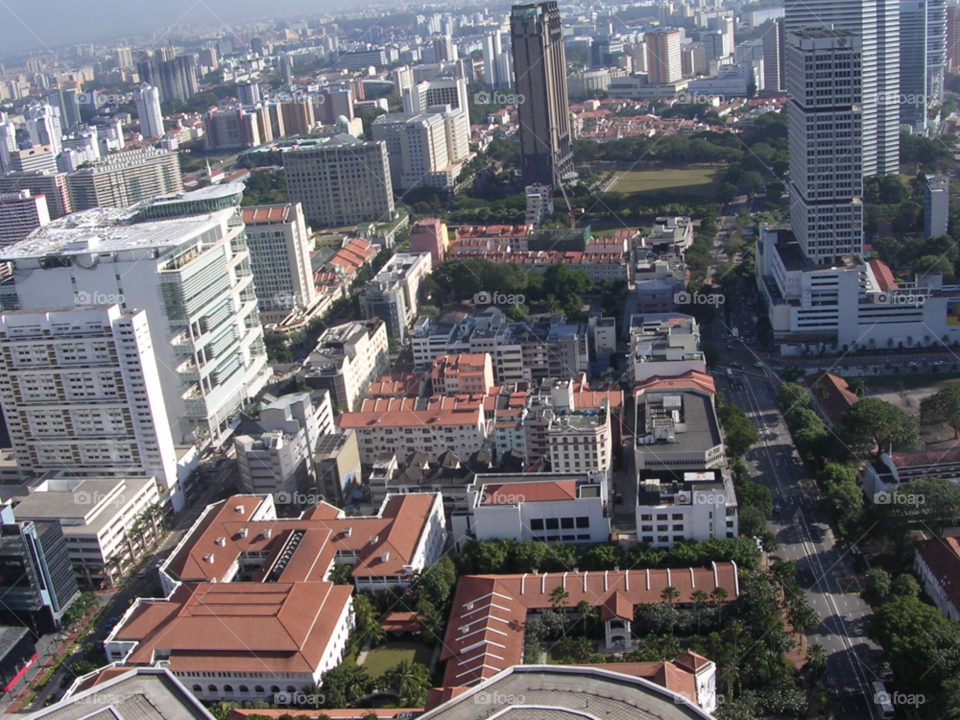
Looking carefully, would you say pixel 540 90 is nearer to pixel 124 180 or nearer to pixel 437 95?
pixel 437 95

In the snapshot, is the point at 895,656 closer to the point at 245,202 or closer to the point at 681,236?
Answer: the point at 681,236

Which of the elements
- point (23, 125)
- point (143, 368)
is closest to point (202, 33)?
point (23, 125)

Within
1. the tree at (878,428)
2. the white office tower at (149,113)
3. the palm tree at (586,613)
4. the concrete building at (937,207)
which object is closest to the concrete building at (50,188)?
the white office tower at (149,113)

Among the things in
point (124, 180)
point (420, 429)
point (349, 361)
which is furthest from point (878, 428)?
point (124, 180)

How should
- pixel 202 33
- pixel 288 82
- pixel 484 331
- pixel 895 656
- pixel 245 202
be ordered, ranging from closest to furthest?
pixel 895 656
pixel 484 331
pixel 245 202
pixel 288 82
pixel 202 33

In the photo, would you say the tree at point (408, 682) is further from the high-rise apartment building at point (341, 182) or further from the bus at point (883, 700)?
the high-rise apartment building at point (341, 182)

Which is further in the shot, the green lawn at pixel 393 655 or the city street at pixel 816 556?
the green lawn at pixel 393 655
